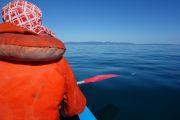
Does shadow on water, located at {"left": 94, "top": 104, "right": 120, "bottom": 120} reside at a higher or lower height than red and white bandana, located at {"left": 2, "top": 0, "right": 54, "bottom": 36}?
lower

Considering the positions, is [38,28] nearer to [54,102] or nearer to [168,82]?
[54,102]

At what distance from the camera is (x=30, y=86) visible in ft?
4.70

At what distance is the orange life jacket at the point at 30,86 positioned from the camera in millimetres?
1399

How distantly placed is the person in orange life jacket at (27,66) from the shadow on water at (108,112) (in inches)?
103

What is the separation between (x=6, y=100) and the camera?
144 centimetres

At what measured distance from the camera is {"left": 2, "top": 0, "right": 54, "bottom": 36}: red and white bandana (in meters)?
1.46

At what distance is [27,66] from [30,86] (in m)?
0.17

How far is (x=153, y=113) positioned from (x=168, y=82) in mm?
2824

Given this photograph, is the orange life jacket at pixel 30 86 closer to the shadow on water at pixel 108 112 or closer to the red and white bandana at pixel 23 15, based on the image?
the red and white bandana at pixel 23 15

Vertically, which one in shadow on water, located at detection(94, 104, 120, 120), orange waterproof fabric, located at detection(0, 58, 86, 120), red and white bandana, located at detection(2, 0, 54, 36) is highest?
red and white bandana, located at detection(2, 0, 54, 36)

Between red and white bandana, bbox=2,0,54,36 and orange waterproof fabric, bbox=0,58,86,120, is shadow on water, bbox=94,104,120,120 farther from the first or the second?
red and white bandana, bbox=2,0,54,36

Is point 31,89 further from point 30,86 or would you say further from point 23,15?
point 23,15

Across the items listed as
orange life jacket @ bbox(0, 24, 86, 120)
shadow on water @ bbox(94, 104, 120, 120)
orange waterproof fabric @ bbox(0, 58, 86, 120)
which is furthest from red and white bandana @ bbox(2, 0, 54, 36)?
shadow on water @ bbox(94, 104, 120, 120)

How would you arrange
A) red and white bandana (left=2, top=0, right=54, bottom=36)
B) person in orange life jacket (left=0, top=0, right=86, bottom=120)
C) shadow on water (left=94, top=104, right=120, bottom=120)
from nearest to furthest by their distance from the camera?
person in orange life jacket (left=0, top=0, right=86, bottom=120) < red and white bandana (left=2, top=0, right=54, bottom=36) < shadow on water (left=94, top=104, right=120, bottom=120)
